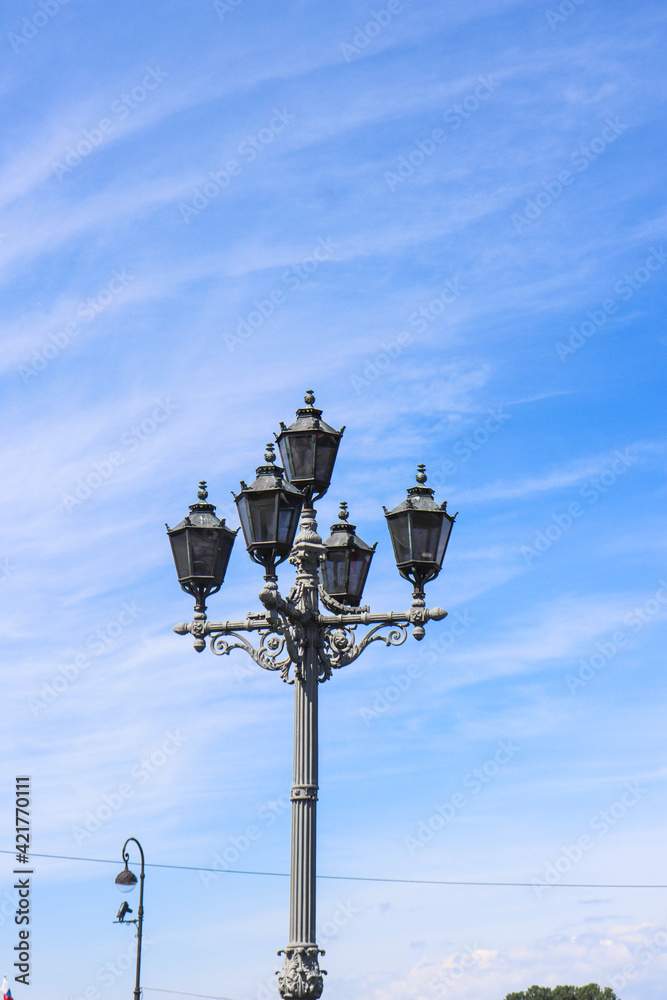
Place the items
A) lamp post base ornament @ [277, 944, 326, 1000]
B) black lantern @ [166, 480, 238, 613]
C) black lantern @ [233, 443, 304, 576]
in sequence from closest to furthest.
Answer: lamp post base ornament @ [277, 944, 326, 1000]
black lantern @ [233, 443, 304, 576]
black lantern @ [166, 480, 238, 613]

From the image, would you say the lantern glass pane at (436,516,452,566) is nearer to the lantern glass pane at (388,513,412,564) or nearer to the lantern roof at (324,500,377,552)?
the lantern glass pane at (388,513,412,564)

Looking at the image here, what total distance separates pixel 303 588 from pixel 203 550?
2.93ft

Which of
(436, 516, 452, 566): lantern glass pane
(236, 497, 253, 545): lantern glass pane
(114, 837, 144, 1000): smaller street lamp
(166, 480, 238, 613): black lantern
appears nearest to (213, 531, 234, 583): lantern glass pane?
(166, 480, 238, 613): black lantern

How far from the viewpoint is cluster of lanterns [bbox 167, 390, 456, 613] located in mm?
8680

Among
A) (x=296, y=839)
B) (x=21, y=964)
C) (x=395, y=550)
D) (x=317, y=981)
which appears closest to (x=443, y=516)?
(x=395, y=550)

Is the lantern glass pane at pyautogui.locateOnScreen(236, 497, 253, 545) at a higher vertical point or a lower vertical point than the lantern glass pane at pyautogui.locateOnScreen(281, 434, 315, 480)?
lower

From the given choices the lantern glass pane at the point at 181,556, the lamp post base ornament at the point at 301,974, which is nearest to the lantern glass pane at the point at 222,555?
the lantern glass pane at the point at 181,556

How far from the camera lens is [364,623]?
905 centimetres

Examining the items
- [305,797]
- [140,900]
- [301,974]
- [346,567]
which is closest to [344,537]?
[346,567]

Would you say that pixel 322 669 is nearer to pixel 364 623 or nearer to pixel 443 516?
pixel 364 623

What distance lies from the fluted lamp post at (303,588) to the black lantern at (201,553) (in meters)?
0.01

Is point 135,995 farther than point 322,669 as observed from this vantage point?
Yes

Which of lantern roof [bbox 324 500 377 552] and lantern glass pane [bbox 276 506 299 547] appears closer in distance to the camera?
lantern glass pane [bbox 276 506 299 547]

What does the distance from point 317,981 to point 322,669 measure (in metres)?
2.21
